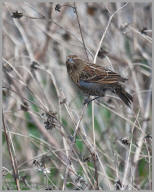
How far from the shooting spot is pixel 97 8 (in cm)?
585

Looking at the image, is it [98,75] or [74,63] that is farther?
[74,63]

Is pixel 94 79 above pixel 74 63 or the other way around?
the other way around

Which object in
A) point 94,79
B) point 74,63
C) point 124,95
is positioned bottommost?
point 124,95

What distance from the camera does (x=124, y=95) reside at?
349cm

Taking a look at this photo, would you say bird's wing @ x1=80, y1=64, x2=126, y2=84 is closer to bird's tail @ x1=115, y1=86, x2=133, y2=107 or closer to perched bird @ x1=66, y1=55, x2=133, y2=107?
perched bird @ x1=66, y1=55, x2=133, y2=107

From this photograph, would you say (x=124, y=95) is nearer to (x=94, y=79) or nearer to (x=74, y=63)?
(x=94, y=79)

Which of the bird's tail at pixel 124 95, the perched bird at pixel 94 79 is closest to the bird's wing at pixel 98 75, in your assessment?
the perched bird at pixel 94 79

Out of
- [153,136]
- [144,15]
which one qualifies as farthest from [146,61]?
[153,136]

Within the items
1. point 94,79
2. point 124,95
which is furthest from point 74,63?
point 124,95

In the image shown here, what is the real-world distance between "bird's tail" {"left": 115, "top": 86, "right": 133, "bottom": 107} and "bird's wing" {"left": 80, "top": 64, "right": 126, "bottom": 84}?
0.15 meters

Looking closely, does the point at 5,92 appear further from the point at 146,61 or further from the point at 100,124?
the point at 146,61

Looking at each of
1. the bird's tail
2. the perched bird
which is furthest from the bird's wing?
the bird's tail

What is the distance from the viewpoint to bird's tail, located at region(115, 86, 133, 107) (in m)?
3.46

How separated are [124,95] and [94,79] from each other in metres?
0.31
